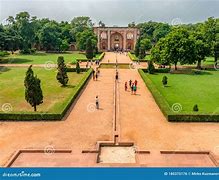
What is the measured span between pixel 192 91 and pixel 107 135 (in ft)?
44.9

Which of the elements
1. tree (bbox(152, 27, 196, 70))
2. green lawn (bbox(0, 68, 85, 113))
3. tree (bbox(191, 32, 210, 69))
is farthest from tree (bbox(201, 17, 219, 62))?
green lawn (bbox(0, 68, 85, 113))

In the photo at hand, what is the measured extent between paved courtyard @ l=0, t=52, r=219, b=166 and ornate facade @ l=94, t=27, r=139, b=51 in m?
62.9

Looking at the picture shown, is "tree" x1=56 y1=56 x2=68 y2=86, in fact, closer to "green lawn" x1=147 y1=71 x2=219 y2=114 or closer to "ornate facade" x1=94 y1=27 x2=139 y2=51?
"green lawn" x1=147 y1=71 x2=219 y2=114

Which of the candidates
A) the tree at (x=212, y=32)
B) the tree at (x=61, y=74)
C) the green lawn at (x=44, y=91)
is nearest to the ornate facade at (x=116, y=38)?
the tree at (x=212, y=32)

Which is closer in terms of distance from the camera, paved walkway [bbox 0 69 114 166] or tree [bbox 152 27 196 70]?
paved walkway [bbox 0 69 114 166]

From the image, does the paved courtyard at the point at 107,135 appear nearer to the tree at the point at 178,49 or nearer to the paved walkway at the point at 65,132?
the paved walkway at the point at 65,132

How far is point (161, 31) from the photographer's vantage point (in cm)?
8275

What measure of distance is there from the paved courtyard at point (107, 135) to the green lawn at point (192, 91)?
2.47 m

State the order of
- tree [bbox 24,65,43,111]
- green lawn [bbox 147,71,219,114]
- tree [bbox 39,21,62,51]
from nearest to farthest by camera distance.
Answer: tree [bbox 24,65,43,111]
green lawn [bbox 147,71,219,114]
tree [bbox 39,21,62,51]

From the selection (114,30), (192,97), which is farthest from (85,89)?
(114,30)

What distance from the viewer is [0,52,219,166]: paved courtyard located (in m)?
13.0

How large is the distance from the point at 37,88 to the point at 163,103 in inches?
345

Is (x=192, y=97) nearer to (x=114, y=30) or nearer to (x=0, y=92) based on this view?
(x=0, y=92)

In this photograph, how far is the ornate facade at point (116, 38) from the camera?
8219cm
